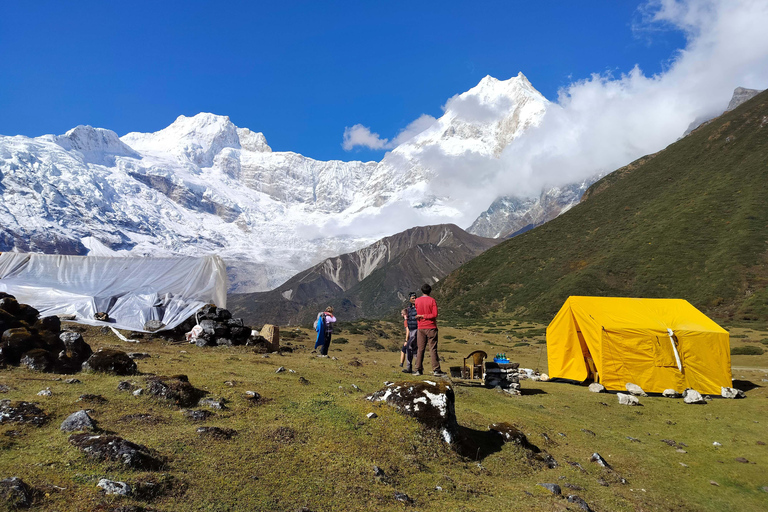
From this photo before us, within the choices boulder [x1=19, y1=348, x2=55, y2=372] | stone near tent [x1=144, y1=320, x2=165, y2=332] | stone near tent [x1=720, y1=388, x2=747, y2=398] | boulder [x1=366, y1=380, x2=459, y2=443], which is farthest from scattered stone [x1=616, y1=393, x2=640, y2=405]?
stone near tent [x1=144, y1=320, x2=165, y2=332]

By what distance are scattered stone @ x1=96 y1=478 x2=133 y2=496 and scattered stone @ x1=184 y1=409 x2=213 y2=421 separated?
2571 millimetres

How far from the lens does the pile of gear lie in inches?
383

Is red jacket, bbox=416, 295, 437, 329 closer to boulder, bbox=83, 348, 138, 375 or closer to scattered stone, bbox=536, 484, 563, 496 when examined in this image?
scattered stone, bbox=536, 484, 563, 496

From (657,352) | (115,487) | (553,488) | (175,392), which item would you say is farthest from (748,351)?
(115,487)

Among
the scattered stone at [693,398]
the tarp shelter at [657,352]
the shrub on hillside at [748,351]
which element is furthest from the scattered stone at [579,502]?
the shrub on hillside at [748,351]

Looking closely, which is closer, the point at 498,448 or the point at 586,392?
the point at 498,448

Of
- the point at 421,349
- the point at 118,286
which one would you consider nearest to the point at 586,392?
the point at 421,349

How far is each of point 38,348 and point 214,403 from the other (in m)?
4.97

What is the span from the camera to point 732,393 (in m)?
17.1

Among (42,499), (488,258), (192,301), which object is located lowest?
(42,499)

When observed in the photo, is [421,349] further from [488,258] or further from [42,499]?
[488,258]

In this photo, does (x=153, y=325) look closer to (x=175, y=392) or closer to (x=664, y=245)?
(x=175, y=392)

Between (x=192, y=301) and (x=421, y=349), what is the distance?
12.8 metres

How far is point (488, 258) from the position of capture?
3418 inches
